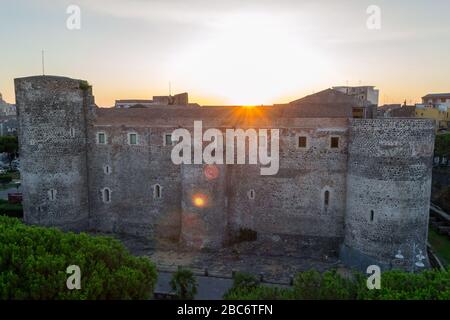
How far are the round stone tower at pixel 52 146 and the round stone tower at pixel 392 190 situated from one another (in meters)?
18.5

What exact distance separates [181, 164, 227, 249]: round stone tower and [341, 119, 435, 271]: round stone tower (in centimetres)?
834

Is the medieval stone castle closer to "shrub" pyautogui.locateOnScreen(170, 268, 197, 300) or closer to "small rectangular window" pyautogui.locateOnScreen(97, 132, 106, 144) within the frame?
"small rectangular window" pyautogui.locateOnScreen(97, 132, 106, 144)

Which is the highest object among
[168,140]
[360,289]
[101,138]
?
[101,138]

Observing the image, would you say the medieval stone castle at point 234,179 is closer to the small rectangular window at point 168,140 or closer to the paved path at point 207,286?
the small rectangular window at point 168,140

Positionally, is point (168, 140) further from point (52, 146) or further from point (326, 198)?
point (326, 198)

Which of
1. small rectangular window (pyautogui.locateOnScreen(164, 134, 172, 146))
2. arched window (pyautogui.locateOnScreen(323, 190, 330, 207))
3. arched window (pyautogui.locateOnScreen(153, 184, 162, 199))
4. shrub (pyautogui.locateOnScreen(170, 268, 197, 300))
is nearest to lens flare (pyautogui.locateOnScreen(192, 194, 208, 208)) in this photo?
arched window (pyautogui.locateOnScreen(153, 184, 162, 199))

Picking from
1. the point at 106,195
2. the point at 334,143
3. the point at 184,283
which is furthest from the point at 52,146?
the point at 334,143

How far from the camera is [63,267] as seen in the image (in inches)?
500

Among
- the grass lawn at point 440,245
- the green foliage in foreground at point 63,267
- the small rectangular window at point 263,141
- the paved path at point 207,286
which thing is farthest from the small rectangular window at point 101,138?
the grass lawn at point 440,245

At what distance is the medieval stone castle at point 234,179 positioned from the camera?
71.9ft

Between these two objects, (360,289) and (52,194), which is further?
(52,194)

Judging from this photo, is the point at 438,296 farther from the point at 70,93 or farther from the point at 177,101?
the point at 177,101

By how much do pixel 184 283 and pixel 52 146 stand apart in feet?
48.1

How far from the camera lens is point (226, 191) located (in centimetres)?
2625
